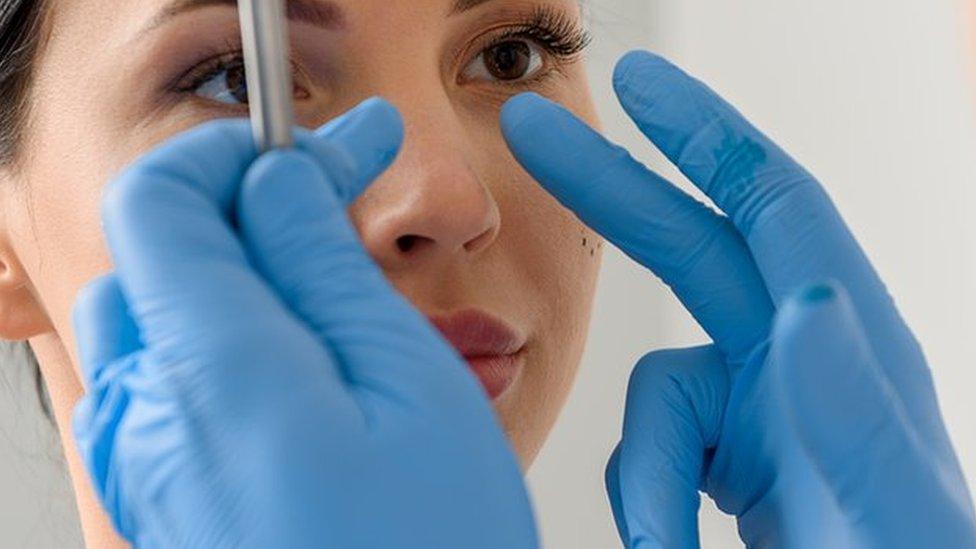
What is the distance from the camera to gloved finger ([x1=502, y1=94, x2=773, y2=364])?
3.00ft

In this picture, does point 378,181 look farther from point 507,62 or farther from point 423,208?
point 507,62

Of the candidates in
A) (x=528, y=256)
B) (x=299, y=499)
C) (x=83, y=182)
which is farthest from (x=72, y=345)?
(x=299, y=499)

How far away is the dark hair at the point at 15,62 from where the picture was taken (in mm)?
979

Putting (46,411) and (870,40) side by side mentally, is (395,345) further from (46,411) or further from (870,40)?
(870,40)

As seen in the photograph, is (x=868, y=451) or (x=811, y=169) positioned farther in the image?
(x=811, y=169)

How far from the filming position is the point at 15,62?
0.99 meters

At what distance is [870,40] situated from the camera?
185cm

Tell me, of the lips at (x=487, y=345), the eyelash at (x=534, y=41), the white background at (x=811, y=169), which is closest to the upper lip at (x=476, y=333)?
the lips at (x=487, y=345)

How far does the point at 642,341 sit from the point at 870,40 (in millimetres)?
679

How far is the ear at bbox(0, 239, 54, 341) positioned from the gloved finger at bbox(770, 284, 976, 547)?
548 millimetres

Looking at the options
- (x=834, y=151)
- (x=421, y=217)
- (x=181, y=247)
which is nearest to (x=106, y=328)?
(x=181, y=247)

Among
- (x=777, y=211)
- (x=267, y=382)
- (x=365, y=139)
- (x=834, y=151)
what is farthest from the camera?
(x=834, y=151)

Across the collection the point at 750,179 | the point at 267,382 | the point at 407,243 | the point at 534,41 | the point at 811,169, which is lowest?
the point at 267,382

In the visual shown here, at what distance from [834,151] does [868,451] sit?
3.86 ft
